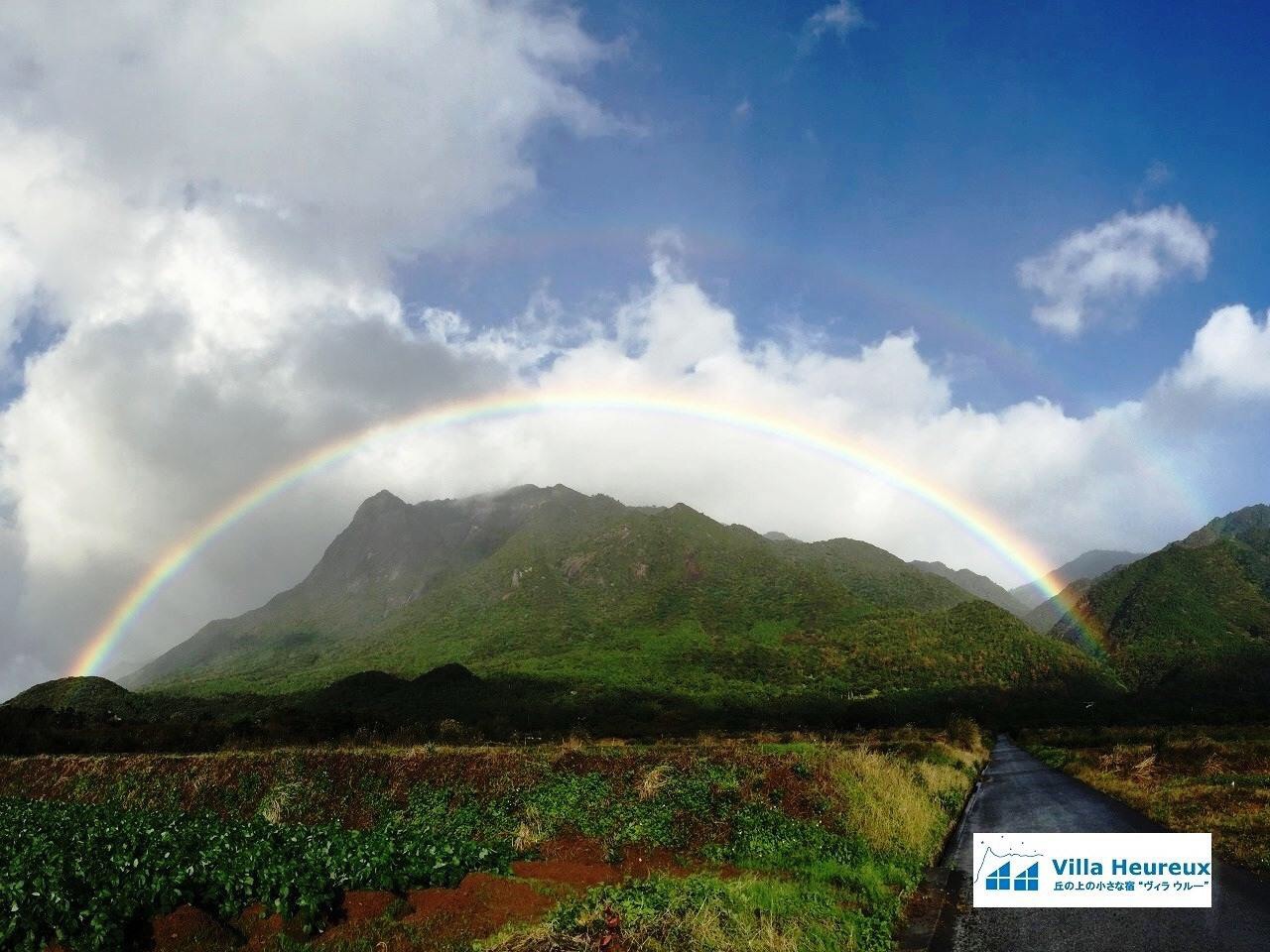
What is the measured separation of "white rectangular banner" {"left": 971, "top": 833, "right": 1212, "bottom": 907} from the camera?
45.5 ft

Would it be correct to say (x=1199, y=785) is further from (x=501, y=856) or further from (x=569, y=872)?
(x=501, y=856)

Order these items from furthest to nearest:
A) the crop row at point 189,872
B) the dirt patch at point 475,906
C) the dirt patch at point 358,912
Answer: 1. the dirt patch at point 475,906
2. the dirt patch at point 358,912
3. the crop row at point 189,872

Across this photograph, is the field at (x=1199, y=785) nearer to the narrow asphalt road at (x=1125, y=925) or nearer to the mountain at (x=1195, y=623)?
the narrow asphalt road at (x=1125, y=925)

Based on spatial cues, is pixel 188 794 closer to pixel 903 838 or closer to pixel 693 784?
pixel 693 784

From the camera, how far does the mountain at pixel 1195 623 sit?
114 meters

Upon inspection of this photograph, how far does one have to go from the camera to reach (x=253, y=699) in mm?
120250

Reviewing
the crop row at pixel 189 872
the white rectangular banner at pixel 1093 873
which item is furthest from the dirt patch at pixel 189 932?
the white rectangular banner at pixel 1093 873

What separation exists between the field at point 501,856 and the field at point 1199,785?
691cm

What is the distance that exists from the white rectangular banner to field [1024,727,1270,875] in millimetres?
1815

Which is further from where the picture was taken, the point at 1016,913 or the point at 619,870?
the point at 619,870

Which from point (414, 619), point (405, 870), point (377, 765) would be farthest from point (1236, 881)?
point (414, 619)

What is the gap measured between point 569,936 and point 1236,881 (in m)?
14.8

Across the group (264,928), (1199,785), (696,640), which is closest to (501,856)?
(264,928)

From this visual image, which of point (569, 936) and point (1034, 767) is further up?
point (569, 936)
